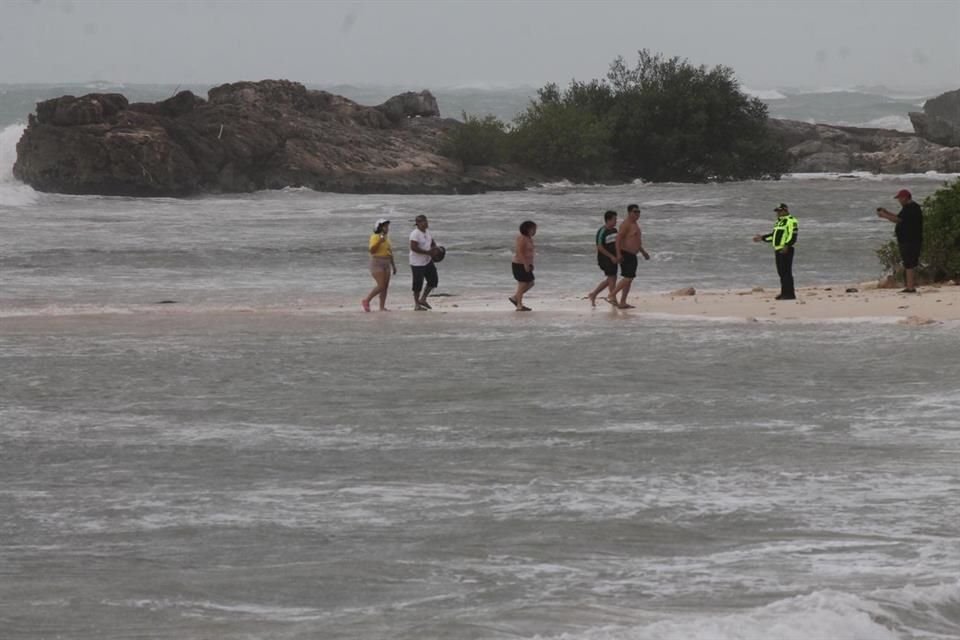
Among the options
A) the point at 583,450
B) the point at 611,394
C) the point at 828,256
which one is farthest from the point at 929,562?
the point at 828,256

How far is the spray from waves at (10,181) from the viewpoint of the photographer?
183 ft

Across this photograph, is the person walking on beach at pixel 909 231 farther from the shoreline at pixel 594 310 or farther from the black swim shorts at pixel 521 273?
the black swim shorts at pixel 521 273

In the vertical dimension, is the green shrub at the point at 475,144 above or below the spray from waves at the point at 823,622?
above

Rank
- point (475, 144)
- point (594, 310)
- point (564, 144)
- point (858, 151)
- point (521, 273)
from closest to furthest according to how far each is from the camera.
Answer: point (594, 310) → point (521, 273) → point (475, 144) → point (564, 144) → point (858, 151)

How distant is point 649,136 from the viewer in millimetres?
69938

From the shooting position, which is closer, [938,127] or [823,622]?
[823,622]

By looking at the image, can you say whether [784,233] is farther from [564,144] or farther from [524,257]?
[564,144]

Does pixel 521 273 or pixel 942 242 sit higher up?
pixel 942 242

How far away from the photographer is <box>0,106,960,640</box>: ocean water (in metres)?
8.53

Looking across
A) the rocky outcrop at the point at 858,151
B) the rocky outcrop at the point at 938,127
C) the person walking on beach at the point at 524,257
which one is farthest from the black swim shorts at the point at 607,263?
the rocky outcrop at the point at 938,127

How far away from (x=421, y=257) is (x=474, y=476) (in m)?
12.2

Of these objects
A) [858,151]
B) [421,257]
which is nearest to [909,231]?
[421,257]

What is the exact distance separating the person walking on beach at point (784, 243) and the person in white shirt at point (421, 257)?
13.3ft

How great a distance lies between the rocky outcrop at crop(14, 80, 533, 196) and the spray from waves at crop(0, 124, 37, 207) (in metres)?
0.84
